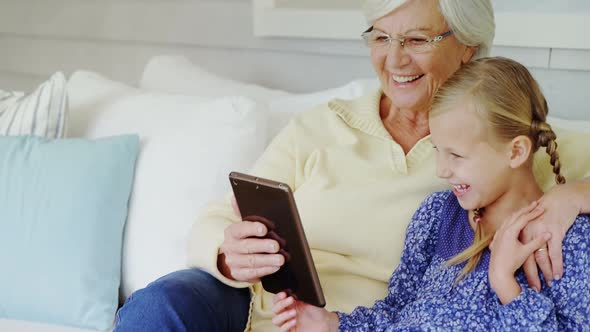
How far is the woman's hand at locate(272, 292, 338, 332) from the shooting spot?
156 centimetres

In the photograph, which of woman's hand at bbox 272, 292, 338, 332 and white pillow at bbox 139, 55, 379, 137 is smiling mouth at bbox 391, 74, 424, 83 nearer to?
white pillow at bbox 139, 55, 379, 137

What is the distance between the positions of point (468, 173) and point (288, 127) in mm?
533

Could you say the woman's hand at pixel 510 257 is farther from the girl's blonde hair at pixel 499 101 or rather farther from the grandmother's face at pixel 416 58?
the grandmother's face at pixel 416 58

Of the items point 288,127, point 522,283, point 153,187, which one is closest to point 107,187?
point 153,187

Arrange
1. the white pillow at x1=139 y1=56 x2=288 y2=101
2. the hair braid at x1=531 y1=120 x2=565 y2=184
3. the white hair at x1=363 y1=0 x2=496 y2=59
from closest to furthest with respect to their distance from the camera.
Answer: the hair braid at x1=531 y1=120 x2=565 y2=184
the white hair at x1=363 y1=0 x2=496 y2=59
the white pillow at x1=139 y1=56 x2=288 y2=101

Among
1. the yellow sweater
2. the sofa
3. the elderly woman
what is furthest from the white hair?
the sofa

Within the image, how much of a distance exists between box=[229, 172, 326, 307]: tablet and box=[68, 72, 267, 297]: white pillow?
467mm

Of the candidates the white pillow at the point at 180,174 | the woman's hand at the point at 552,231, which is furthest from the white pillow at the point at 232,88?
the woman's hand at the point at 552,231

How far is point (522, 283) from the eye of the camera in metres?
1.42

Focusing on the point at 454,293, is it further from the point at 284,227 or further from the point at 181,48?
the point at 181,48

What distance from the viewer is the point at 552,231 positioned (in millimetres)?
1380

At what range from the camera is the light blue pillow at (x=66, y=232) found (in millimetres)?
1982

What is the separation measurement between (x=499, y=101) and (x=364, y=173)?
16.7 inches

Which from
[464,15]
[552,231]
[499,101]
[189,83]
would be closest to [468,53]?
[464,15]
